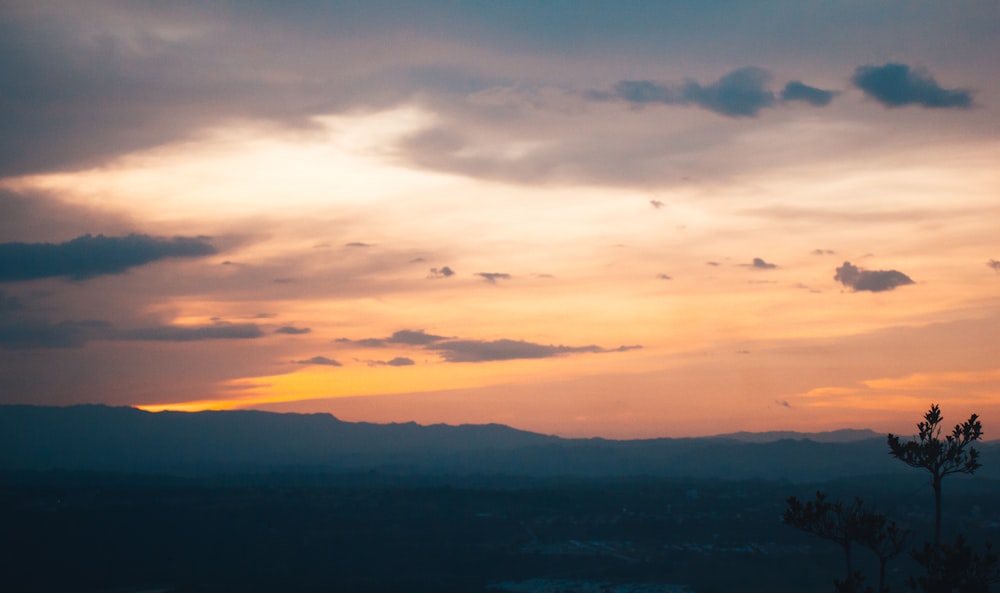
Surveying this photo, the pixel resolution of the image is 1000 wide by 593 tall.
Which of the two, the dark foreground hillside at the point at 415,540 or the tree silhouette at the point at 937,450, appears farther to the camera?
the dark foreground hillside at the point at 415,540

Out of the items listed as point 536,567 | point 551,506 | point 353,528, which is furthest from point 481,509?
Answer: point 536,567

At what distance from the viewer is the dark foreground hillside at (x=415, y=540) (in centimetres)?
10769

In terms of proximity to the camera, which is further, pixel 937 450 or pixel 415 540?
pixel 415 540

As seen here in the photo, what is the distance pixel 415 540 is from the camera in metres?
142

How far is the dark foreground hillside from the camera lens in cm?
10769

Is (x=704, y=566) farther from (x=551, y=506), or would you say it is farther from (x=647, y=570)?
(x=551, y=506)

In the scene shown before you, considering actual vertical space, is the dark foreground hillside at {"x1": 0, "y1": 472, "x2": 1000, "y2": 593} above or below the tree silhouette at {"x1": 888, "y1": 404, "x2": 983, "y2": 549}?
below

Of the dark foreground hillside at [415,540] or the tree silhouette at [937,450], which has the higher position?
the tree silhouette at [937,450]

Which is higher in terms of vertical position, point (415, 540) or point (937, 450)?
point (937, 450)

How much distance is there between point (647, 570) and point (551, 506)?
192 feet

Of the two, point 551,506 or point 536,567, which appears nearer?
point 536,567

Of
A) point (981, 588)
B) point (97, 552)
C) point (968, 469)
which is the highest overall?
point (968, 469)

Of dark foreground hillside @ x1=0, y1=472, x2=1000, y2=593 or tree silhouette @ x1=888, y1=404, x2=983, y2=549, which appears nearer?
tree silhouette @ x1=888, y1=404, x2=983, y2=549

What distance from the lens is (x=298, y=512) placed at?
552 ft
